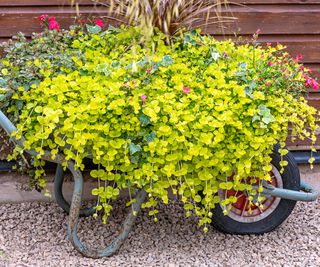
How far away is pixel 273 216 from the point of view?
3609 mm

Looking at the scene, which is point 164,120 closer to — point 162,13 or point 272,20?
point 162,13

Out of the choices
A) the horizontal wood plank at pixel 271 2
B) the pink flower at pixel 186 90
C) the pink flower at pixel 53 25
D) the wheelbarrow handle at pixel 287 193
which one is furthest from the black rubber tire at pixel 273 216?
the pink flower at pixel 53 25

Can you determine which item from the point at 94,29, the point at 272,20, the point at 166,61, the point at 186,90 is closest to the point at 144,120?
the point at 186,90

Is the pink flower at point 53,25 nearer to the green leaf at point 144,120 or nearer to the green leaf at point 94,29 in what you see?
the green leaf at point 94,29

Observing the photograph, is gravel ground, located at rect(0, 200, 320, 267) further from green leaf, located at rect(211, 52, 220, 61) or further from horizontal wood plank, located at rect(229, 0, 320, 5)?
horizontal wood plank, located at rect(229, 0, 320, 5)

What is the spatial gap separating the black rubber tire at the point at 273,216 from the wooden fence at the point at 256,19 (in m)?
0.76

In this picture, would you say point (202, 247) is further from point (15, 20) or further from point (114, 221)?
point (15, 20)

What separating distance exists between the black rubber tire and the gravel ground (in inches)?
2.0

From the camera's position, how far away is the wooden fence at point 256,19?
3.78 metres

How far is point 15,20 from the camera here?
3.78m

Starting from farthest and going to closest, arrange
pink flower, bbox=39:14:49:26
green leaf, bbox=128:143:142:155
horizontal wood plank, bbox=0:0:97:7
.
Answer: horizontal wood plank, bbox=0:0:97:7
pink flower, bbox=39:14:49:26
green leaf, bbox=128:143:142:155

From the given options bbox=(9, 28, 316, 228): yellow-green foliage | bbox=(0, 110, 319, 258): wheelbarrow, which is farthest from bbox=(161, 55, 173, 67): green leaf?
bbox=(0, 110, 319, 258): wheelbarrow

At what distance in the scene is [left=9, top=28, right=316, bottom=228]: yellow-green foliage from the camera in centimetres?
297

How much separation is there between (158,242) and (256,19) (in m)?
1.42
